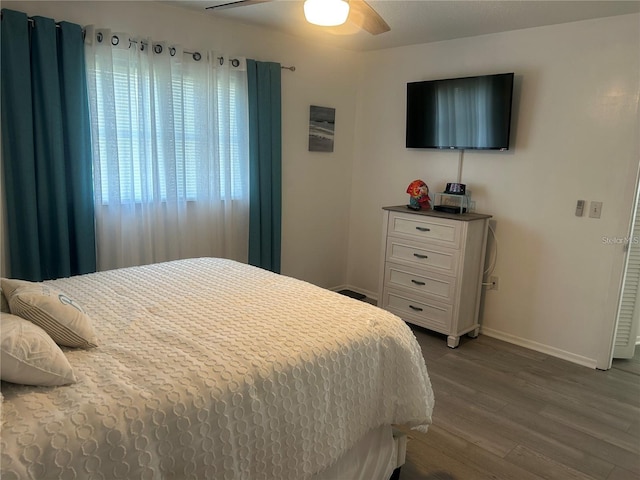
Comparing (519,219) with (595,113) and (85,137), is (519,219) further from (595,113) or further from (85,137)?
(85,137)

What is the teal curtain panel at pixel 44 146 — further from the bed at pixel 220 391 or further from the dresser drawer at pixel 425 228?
the dresser drawer at pixel 425 228

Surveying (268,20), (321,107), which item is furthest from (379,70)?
(268,20)

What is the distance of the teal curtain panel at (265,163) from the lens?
11.8 feet

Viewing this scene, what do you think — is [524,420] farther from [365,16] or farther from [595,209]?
[365,16]

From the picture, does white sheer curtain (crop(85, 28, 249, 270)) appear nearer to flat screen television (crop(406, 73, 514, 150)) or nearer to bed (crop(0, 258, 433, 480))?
bed (crop(0, 258, 433, 480))

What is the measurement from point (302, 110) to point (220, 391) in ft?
10.5

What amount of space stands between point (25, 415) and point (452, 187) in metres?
3.31

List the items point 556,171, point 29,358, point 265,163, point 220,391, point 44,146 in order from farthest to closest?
point 265,163 < point 556,171 < point 44,146 < point 220,391 < point 29,358

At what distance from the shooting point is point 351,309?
6.46ft

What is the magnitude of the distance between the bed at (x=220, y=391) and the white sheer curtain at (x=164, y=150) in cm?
94

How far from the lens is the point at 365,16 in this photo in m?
2.15

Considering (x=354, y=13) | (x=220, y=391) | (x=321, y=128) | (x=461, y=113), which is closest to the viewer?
(x=220, y=391)

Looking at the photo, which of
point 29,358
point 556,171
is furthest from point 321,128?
point 29,358

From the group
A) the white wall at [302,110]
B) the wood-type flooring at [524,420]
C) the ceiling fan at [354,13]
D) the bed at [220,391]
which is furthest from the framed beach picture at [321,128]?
the bed at [220,391]
